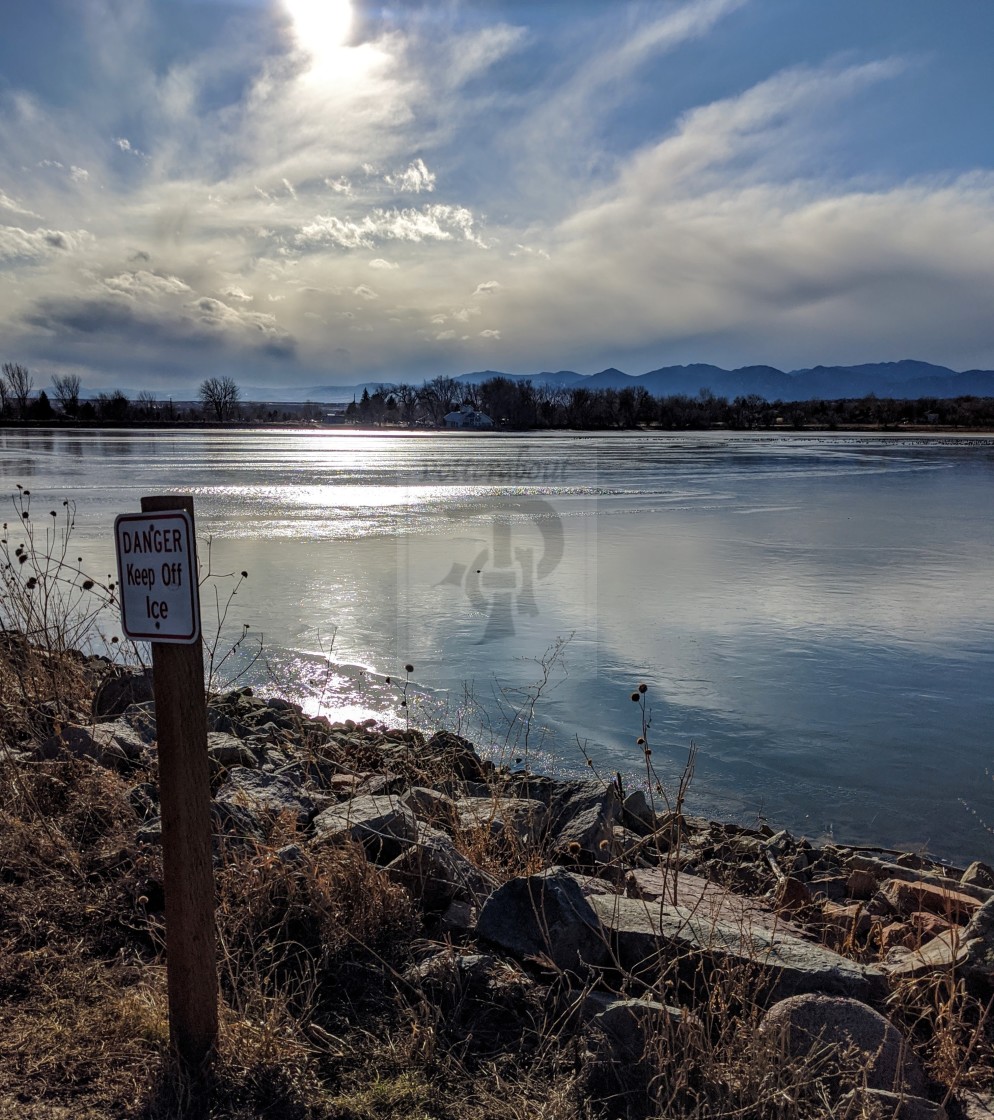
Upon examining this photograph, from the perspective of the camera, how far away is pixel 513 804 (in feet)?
15.0

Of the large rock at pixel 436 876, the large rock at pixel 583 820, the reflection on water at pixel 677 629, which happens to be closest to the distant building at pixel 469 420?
the reflection on water at pixel 677 629

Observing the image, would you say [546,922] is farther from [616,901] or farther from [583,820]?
[583,820]

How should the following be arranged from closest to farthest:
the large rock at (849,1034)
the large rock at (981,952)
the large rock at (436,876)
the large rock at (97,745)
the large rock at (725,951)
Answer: the large rock at (849,1034) → the large rock at (725,951) → the large rock at (981,952) → the large rock at (436,876) → the large rock at (97,745)

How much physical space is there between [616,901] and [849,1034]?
2.61 feet

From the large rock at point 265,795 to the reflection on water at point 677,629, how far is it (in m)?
2.05

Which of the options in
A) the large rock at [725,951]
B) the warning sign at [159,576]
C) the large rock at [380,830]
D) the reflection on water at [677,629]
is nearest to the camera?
the warning sign at [159,576]

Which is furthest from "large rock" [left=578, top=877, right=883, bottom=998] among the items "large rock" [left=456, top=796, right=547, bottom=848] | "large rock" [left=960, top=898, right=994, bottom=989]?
"large rock" [left=456, top=796, right=547, bottom=848]

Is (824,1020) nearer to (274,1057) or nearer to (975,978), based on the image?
(975,978)

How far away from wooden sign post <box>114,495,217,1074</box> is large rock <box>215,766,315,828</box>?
136 centimetres

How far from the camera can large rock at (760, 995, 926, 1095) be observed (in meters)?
2.62

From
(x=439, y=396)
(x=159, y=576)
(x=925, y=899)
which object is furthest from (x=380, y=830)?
(x=439, y=396)

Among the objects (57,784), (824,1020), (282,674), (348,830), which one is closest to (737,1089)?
(824,1020)

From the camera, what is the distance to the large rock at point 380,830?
3768mm

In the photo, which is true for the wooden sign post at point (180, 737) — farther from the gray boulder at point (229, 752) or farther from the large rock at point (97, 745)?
the large rock at point (97, 745)
